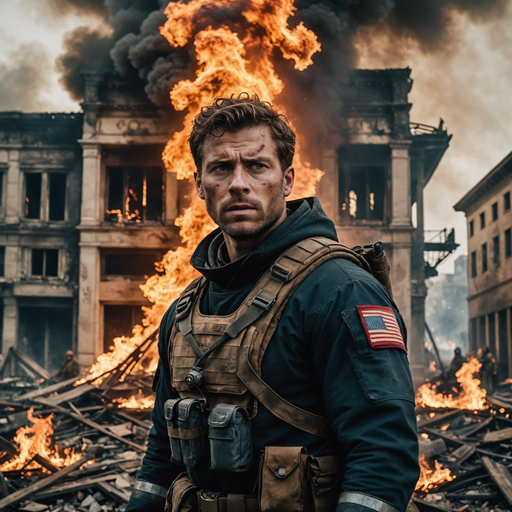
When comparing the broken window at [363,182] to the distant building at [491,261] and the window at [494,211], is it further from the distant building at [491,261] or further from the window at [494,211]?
the window at [494,211]

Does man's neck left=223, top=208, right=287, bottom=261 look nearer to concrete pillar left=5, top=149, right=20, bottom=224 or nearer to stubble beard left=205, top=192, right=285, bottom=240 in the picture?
stubble beard left=205, top=192, right=285, bottom=240

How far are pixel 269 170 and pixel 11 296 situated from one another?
22.9m

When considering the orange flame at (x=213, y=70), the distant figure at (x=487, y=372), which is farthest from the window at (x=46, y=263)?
the distant figure at (x=487, y=372)

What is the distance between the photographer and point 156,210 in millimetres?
21797

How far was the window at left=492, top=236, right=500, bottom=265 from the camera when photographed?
30.3m

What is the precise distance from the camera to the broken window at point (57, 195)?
22.8 meters

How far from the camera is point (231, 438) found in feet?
5.53

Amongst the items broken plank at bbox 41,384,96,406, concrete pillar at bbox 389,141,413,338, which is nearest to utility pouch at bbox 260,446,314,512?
broken plank at bbox 41,384,96,406

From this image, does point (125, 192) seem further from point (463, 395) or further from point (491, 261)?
point (491, 261)

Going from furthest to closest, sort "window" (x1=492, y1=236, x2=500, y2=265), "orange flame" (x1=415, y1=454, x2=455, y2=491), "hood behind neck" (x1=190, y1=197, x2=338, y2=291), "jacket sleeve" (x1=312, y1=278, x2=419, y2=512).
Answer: "window" (x1=492, y1=236, x2=500, y2=265), "orange flame" (x1=415, y1=454, x2=455, y2=491), "hood behind neck" (x1=190, y1=197, x2=338, y2=291), "jacket sleeve" (x1=312, y1=278, x2=419, y2=512)

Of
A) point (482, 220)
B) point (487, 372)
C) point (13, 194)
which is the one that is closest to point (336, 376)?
point (487, 372)

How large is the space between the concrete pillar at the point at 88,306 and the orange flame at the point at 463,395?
41.6 feet

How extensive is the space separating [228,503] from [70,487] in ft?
23.2

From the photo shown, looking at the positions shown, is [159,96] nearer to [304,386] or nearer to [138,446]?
[138,446]
